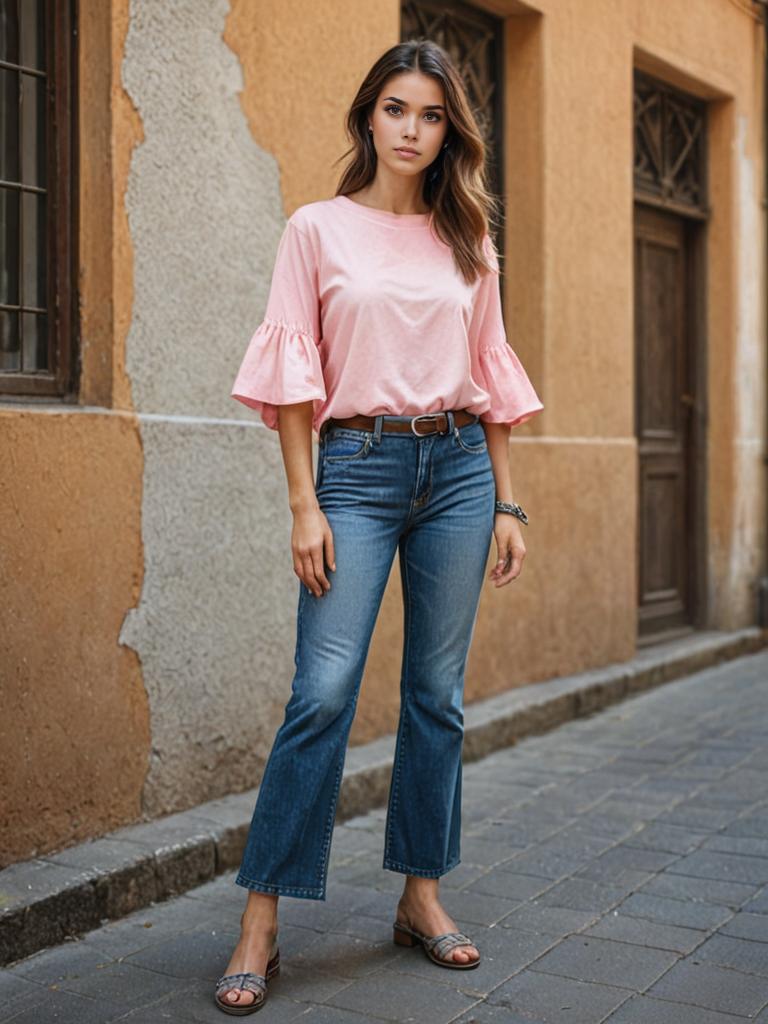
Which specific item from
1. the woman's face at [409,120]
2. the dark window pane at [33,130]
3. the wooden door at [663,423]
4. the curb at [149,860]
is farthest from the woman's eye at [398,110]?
the wooden door at [663,423]

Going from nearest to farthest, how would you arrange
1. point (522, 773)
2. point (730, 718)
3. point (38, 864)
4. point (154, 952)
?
point (154, 952) < point (38, 864) < point (522, 773) < point (730, 718)

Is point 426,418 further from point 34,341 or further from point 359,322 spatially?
point 34,341

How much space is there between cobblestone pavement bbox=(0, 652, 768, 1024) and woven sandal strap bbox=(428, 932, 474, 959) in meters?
0.05

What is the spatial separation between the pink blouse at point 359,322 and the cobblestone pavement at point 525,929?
1.31 m

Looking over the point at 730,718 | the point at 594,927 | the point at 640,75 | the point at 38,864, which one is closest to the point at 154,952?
the point at 38,864

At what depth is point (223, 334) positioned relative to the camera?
447 cm

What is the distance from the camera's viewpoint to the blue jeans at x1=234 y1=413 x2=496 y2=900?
304 cm

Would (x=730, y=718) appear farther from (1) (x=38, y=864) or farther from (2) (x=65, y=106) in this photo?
(2) (x=65, y=106)

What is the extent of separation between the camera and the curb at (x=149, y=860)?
346cm

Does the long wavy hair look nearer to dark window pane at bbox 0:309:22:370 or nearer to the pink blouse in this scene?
the pink blouse

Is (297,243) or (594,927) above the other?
(297,243)

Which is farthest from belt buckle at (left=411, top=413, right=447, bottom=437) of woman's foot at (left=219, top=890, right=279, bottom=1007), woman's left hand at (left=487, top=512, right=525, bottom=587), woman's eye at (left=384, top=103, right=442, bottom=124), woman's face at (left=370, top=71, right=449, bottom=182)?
woman's foot at (left=219, top=890, right=279, bottom=1007)

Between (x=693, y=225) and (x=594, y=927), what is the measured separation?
5.84 meters

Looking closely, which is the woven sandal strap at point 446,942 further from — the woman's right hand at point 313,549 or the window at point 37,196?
the window at point 37,196
